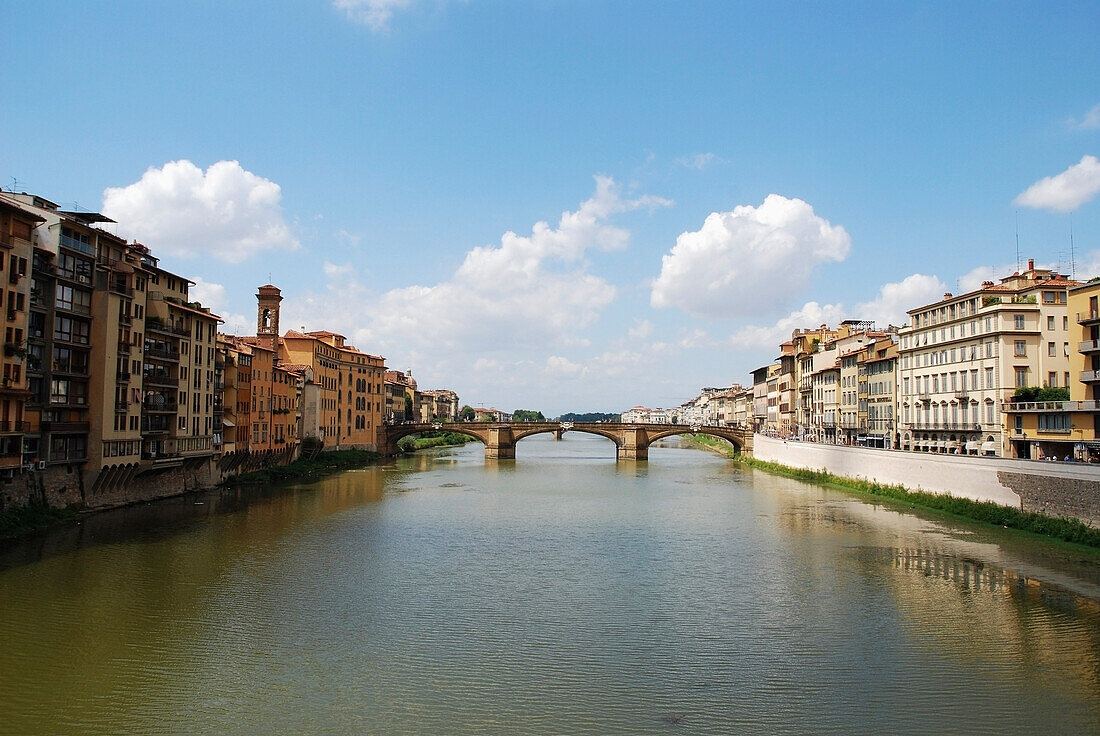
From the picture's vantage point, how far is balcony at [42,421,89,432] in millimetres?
28375

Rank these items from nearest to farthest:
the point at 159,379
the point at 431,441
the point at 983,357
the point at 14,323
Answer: the point at 14,323
the point at 159,379
the point at 983,357
the point at 431,441

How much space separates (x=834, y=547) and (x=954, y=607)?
332 inches

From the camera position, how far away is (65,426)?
96.2 ft

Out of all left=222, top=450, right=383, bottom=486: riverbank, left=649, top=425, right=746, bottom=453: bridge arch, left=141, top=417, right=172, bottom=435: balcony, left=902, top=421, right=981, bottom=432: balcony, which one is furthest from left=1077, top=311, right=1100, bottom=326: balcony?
left=649, top=425, right=746, bottom=453: bridge arch

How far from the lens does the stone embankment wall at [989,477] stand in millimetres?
25953

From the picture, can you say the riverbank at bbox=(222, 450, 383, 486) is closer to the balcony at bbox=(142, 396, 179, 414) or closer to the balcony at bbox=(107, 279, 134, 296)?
the balcony at bbox=(142, 396, 179, 414)

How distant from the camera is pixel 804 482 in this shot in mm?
53094

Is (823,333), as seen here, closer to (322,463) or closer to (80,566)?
(322,463)

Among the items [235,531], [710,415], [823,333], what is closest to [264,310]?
[235,531]

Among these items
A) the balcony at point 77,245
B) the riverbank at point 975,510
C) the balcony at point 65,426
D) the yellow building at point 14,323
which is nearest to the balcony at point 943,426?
the riverbank at point 975,510

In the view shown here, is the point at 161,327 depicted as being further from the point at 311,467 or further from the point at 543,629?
the point at 543,629

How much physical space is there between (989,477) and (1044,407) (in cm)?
557

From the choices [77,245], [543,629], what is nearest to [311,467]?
[77,245]

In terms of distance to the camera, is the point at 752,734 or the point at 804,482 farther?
the point at 804,482
